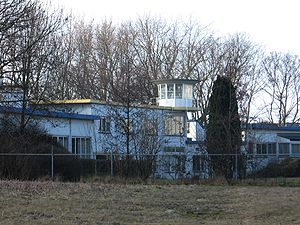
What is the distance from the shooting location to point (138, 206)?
1734cm

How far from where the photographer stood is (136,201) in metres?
18.6

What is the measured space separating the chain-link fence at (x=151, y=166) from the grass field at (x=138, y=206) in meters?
8.18

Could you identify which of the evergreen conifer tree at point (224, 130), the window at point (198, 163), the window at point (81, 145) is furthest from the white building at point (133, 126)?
the evergreen conifer tree at point (224, 130)

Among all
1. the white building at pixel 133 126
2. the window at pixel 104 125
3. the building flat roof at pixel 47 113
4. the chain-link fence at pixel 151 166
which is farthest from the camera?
the window at pixel 104 125

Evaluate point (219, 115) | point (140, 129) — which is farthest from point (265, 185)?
point (140, 129)

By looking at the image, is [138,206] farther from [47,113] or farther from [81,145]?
[81,145]

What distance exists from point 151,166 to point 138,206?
14396 mm

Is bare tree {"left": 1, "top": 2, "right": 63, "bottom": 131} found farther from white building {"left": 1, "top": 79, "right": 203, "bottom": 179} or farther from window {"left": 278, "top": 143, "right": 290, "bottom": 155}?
window {"left": 278, "top": 143, "right": 290, "bottom": 155}

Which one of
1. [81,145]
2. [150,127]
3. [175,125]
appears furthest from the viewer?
[175,125]

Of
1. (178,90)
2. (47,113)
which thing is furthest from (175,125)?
(47,113)

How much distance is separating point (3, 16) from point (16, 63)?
341 cm

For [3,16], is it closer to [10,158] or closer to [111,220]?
[10,158]

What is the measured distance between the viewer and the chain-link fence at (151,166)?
30.8m

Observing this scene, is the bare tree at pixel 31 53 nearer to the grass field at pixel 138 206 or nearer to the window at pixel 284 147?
the grass field at pixel 138 206
